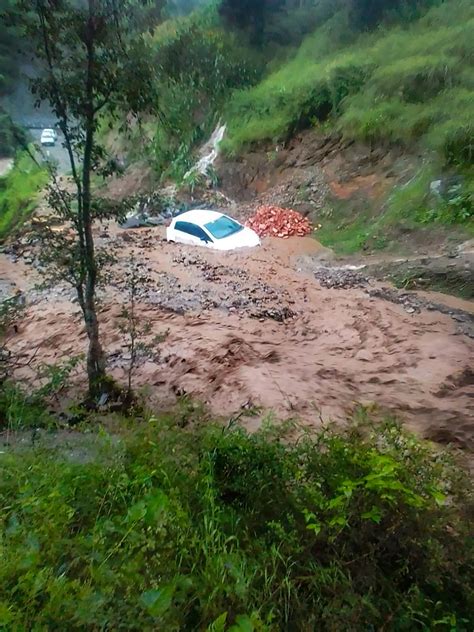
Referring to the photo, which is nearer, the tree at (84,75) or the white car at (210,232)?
the tree at (84,75)

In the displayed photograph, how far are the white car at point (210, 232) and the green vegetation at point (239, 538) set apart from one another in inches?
397

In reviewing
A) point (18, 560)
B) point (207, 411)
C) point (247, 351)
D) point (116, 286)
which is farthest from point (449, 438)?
point (116, 286)

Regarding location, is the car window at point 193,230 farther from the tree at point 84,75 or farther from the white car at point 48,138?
the tree at point 84,75

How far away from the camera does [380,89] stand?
632 inches

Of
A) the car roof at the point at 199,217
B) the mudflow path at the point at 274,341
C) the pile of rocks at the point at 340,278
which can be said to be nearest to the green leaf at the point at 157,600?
the mudflow path at the point at 274,341

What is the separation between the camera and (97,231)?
1202cm

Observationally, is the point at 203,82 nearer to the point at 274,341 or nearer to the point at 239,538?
the point at 274,341

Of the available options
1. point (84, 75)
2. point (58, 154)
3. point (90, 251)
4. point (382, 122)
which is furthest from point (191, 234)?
point (84, 75)

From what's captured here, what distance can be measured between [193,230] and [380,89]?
804 cm

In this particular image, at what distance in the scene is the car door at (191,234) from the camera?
44.3 feet

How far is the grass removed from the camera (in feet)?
47.2

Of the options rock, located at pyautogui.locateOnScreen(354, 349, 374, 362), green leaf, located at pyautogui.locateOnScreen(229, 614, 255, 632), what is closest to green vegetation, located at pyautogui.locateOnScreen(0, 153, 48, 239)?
rock, located at pyautogui.locateOnScreen(354, 349, 374, 362)

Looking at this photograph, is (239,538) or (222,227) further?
(222,227)

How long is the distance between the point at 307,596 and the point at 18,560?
1.55 meters
